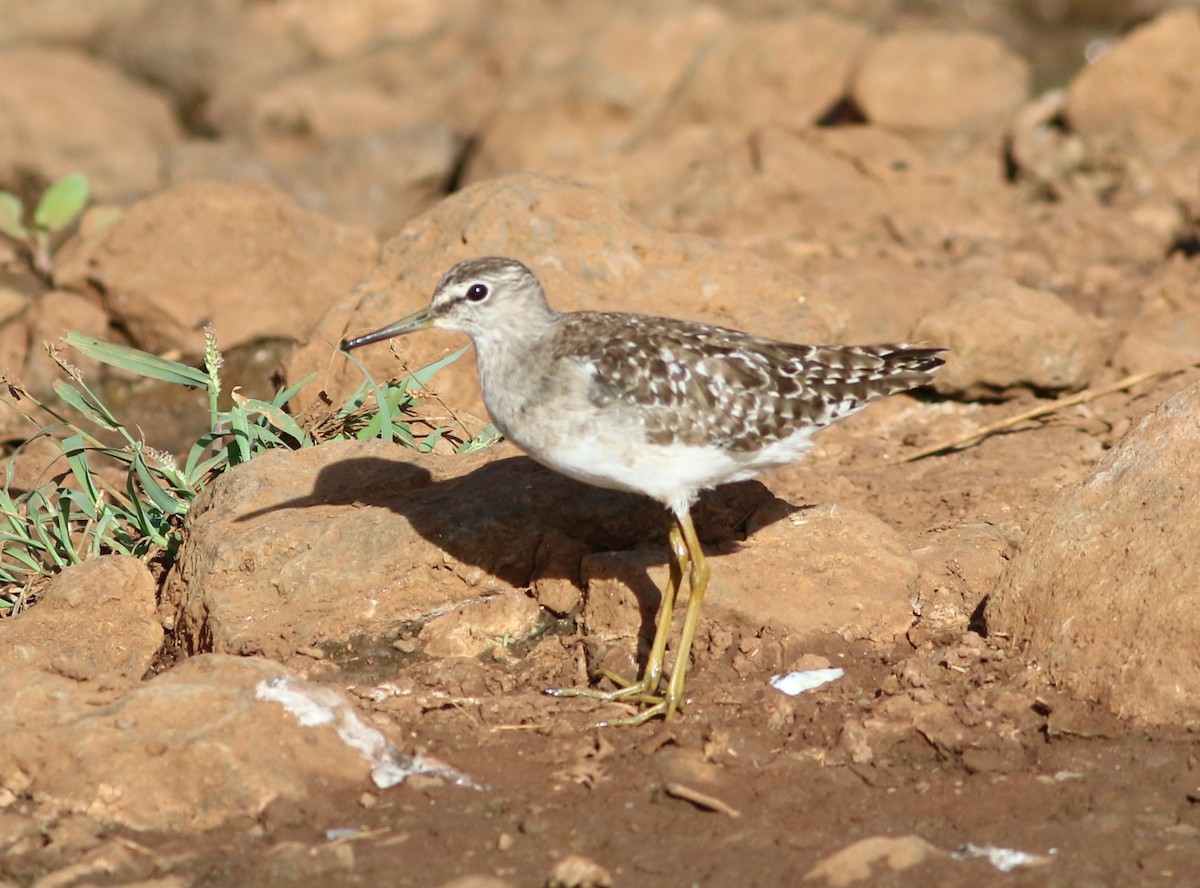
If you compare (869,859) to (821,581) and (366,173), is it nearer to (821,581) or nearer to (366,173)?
(821,581)

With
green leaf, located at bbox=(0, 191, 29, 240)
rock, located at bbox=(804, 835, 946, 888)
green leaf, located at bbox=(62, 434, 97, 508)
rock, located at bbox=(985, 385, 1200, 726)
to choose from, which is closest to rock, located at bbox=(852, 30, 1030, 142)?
green leaf, located at bbox=(0, 191, 29, 240)

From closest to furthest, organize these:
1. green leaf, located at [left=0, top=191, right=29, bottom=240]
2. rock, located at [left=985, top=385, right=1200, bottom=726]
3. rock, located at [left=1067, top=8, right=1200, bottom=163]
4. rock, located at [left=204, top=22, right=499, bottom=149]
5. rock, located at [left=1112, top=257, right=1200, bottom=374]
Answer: rock, located at [left=985, top=385, right=1200, bottom=726] → rock, located at [left=1112, top=257, right=1200, bottom=374] → green leaf, located at [left=0, top=191, right=29, bottom=240] → rock, located at [left=1067, top=8, right=1200, bottom=163] → rock, located at [left=204, top=22, right=499, bottom=149]

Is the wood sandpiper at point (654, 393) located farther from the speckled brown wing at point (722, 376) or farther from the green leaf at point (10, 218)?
the green leaf at point (10, 218)

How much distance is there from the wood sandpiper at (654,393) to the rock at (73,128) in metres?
11.8

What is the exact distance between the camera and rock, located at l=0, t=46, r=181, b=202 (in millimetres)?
18141

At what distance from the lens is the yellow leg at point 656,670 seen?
7.06m

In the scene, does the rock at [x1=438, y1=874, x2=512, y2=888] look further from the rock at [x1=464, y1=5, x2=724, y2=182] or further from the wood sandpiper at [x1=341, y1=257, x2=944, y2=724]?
the rock at [x1=464, y1=5, x2=724, y2=182]

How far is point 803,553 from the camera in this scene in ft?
24.8

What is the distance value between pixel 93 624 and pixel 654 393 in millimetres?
3212

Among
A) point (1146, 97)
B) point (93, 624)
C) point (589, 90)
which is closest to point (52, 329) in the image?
point (93, 624)

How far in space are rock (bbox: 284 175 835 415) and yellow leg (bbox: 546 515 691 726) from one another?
8.61 ft

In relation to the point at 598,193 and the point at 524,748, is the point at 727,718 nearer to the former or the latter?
the point at 524,748

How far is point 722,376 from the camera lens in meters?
7.41

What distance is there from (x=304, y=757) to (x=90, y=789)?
873 millimetres
